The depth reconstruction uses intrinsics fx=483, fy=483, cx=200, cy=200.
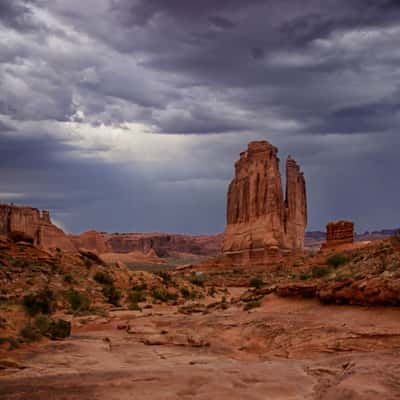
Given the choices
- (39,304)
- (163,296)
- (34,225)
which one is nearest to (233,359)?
(39,304)

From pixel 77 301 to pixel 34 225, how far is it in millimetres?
75056

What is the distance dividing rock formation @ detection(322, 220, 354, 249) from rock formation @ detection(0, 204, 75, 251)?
5327 cm

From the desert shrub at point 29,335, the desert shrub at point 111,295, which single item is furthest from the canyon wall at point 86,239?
the desert shrub at point 29,335

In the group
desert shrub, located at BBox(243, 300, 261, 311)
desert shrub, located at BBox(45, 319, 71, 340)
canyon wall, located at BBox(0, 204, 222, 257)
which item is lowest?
desert shrub, located at BBox(45, 319, 71, 340)

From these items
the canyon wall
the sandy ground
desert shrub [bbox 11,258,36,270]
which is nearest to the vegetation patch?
desert shrub [bbox 11,258,36,270]

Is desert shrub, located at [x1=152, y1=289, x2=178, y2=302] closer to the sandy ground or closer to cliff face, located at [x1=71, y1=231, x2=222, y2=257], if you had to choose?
the sandy ground

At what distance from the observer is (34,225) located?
93.0 meters

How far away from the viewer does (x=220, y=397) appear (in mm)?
6434

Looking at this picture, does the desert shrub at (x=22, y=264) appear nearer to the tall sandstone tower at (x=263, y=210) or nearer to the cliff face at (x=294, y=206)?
the tall sandstone tower at (x=263, y=210)

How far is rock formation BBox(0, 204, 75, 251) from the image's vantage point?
8862cm

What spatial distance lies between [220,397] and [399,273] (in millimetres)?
6835

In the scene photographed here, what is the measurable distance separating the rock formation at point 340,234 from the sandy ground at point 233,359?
125 feet

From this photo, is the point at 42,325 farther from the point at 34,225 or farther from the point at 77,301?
the point at 34,225

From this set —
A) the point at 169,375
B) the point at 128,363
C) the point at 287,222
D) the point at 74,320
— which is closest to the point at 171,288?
the point at 74,320
